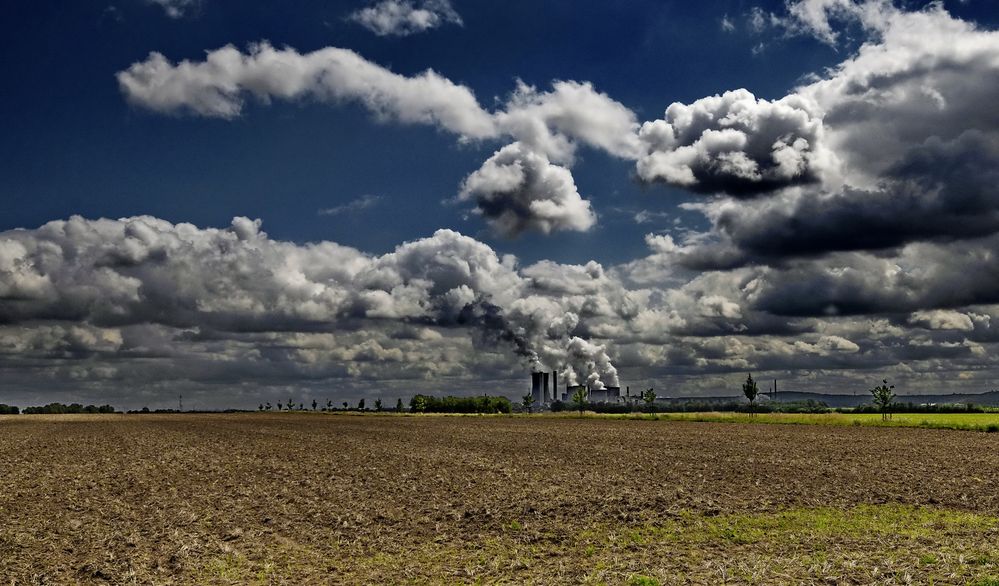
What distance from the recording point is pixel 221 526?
84.3 feet

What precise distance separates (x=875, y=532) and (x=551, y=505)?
34.6 feet

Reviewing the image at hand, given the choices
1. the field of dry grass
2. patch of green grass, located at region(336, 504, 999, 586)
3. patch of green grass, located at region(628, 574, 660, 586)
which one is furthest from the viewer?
the field of dry grass

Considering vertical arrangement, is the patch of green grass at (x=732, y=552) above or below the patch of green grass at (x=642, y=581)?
below

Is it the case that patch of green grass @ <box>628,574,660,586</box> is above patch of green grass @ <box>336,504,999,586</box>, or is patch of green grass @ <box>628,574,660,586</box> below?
above

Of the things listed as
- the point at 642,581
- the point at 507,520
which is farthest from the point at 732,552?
the point at 507,520

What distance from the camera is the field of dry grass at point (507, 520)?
19312 mm

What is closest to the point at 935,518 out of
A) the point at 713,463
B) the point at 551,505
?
the point at 551,505

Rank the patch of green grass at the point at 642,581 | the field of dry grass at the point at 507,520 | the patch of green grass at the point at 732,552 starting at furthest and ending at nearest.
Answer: the field of dry grass at the point at 507,520 → the patch of green grass at the point at 732,552 → the patch of green grass at the point at 642,581

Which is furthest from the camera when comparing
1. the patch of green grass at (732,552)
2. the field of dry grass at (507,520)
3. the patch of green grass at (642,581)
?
the field of dry grass at (507,520)

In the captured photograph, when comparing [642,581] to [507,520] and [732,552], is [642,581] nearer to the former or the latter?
[732,552]

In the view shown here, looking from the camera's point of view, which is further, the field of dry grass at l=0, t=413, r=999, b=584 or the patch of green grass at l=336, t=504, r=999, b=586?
the field of dry grass at l=0, t=413, r=999, b=584

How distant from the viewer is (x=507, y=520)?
2606 centimetres

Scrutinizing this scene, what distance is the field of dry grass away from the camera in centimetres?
1931

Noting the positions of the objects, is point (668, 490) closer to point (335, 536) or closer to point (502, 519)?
point (502, 519)
